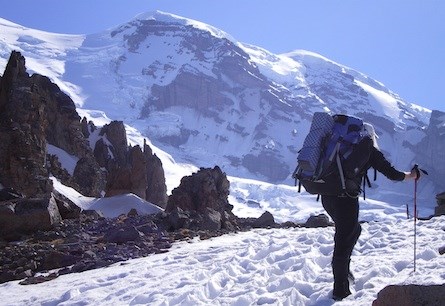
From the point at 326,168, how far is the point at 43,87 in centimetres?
5564

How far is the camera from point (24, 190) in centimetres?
3434

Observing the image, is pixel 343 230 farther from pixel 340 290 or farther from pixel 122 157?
pixel 122 157

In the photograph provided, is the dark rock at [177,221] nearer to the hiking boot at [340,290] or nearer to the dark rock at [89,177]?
the hiking boot at [340,290]

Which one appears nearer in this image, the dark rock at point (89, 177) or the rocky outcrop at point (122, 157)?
the dark rock at point (89, 177)

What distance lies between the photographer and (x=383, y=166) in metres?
6.30

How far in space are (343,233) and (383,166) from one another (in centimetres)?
99

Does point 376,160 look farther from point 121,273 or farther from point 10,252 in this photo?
point 10,252

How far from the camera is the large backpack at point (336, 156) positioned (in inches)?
238

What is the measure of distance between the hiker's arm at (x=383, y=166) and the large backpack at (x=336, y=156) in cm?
13

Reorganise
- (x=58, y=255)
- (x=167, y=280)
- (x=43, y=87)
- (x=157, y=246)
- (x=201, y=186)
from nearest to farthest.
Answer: (x=167, y=280) → (x=58, y=255) → (x=157, y=246) → (x=201, y=186) → (x=43, y=87)

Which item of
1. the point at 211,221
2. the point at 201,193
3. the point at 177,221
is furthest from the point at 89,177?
the point at 177,221

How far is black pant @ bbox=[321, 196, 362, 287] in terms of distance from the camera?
6.31 metres

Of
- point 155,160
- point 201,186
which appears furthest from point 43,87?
point 201,186

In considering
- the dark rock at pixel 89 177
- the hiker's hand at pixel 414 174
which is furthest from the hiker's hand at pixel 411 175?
the dark rock at pixel 89 177
